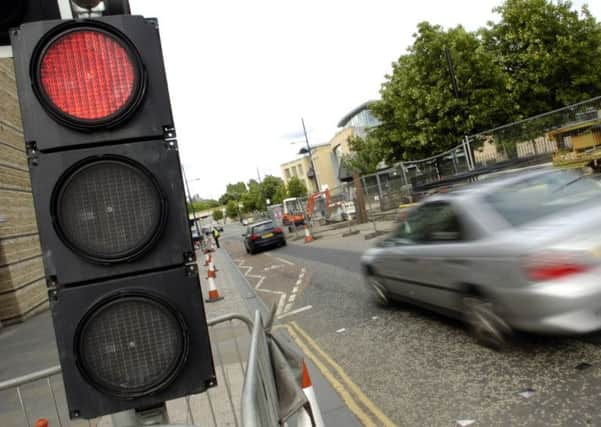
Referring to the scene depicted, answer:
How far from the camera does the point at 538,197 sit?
14.9 feet

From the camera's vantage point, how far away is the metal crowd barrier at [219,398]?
174 cm

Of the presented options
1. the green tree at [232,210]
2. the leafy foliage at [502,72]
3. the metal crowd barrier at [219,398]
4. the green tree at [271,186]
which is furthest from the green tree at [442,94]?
the green tree at [232,210]

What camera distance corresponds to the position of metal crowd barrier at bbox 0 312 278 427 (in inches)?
68.4

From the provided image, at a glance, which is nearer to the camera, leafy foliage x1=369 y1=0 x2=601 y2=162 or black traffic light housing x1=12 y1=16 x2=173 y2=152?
black traffic light housing x1=12 y1=16 x2=173 y2=152

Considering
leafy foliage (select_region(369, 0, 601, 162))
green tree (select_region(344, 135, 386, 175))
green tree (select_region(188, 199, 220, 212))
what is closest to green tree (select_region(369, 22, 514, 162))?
leafy foliage (select_region(369, 0, 601, 162))

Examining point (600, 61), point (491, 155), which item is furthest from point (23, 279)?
point (600, 61)

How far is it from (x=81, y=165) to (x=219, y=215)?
13592 cm

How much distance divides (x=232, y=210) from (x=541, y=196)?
12202cm

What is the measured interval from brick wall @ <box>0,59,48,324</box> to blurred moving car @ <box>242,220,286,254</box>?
10.0m

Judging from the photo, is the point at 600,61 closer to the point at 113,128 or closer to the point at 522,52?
the point at 522,52

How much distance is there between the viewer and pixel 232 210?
125 metres

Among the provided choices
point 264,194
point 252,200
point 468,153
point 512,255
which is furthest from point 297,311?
point 252,200

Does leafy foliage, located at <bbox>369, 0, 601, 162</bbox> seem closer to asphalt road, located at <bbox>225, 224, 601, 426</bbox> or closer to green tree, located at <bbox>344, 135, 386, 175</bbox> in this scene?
green tree, located at <bbox>344, 135, 386, 175</bbox>

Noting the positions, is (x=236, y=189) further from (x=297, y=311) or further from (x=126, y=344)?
(x=126, y=344)
